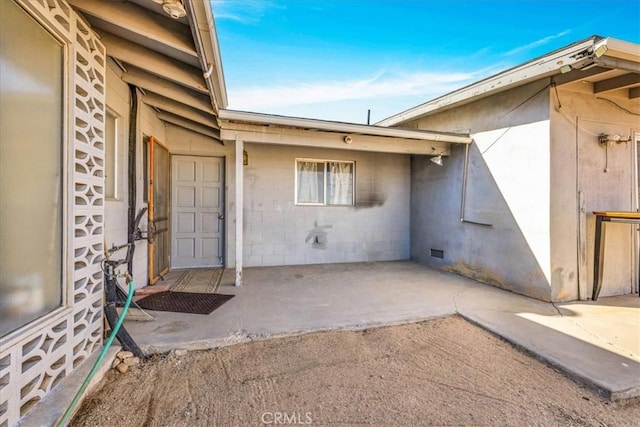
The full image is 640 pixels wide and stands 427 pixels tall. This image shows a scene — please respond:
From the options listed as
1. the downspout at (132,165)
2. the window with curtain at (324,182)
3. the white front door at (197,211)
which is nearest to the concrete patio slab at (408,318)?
the white front door at (197,211)

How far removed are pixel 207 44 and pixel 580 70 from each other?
418 cm

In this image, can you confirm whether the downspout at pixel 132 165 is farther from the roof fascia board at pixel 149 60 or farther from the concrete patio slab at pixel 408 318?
the concrete patio slab at pixel 408 318

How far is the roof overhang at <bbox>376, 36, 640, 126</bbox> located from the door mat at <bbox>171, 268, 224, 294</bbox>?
489cm

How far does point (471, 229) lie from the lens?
16.5 ft

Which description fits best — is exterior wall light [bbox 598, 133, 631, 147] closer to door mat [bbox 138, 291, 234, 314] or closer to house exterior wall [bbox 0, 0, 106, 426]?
door mat [bbox 138, 291, 234, 314]

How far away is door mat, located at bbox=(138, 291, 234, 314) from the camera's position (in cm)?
340

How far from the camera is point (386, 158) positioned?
6.45 metres

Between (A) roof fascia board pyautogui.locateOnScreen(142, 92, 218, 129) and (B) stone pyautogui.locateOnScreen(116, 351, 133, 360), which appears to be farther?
(A) roof fascia board pyautogui.locateOnScreen(142, 92, 218, 129)

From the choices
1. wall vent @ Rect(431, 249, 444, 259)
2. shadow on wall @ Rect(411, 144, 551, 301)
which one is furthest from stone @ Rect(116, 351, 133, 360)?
wall vent @ Rect(431, 249, 444, 259)

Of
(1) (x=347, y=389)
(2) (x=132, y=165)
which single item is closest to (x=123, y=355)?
(1) (x=347, y=389)

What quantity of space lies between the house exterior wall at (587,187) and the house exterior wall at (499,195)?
155 mm

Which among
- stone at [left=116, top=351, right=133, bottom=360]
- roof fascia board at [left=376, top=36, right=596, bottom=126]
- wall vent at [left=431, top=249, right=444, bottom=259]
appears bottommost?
stone at [left=116, top=351, right=133, bottom=360]

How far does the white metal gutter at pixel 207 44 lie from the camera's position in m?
1.84

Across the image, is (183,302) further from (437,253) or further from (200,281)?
(437,253)
